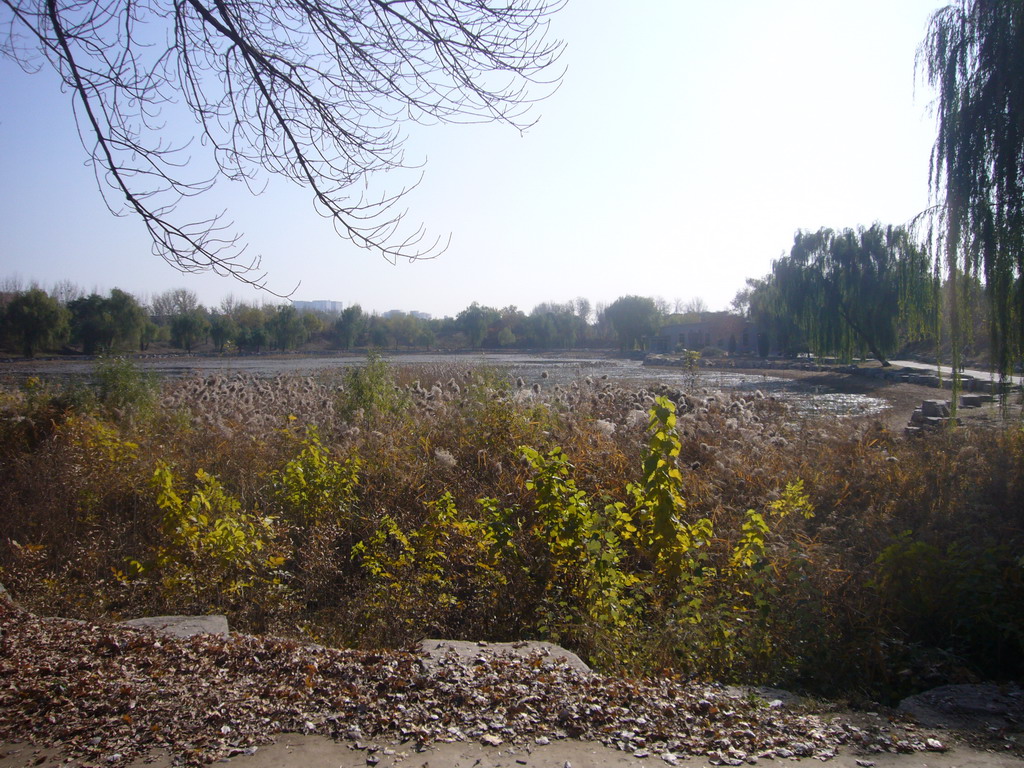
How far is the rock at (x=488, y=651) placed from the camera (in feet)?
11.1

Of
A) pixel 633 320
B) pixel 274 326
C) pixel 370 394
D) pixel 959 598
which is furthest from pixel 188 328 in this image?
pixel 633 320

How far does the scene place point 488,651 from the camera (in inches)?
141

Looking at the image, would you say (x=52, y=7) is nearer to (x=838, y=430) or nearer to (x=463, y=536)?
(x=463, y=536)

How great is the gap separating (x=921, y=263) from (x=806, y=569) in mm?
9090

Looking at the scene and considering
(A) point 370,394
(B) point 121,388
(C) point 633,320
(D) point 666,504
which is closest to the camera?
(D) point 666,504

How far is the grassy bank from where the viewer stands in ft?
14.7

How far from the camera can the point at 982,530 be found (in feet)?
21.4

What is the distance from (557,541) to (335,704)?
238 cm

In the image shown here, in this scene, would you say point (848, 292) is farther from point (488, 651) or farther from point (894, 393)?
point (488, 651)

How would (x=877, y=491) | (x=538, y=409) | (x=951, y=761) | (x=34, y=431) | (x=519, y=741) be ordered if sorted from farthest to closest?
1. (x=538, y=409)
2. (x=34, y=431)
3. (x=877, y=491)
4. (x=951, y=761)
5. (x=519, y=741)

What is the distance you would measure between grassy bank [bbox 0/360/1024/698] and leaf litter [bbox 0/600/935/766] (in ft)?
3.03

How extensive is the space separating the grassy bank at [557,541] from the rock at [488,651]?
0.43 metres

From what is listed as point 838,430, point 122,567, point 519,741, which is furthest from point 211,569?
point 838,430

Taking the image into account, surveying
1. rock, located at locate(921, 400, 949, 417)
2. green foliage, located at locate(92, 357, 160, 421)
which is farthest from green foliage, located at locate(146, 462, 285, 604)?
rock, located at locate(921, 400, 949, 417)
